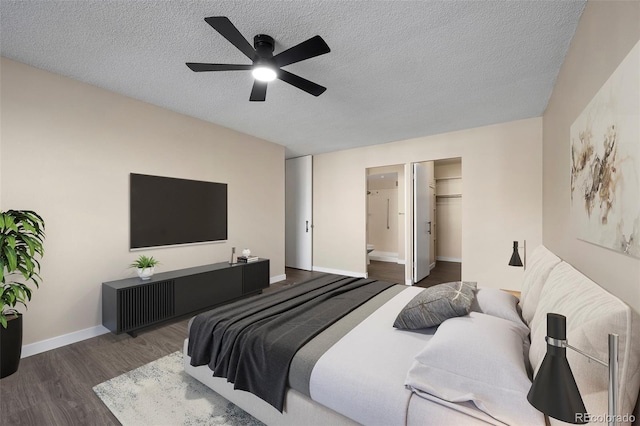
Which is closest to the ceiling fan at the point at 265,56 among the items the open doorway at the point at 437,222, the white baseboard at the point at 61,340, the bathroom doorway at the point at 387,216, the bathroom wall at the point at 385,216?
the white baseboard at the point at 61,340

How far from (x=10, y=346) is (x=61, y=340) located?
0.58 meters

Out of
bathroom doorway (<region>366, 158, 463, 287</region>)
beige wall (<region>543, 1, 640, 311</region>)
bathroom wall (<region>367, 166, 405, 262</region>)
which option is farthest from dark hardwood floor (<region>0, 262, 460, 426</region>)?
bathroom wall (<region>367, 166, 405, 262</region>)

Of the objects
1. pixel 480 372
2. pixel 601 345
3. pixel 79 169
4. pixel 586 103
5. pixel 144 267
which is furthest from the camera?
pixel 144 267

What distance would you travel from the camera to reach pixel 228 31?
68.0 inches

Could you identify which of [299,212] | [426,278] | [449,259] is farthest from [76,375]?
[449,259]

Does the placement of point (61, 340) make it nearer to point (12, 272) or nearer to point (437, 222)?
point (12, 272)

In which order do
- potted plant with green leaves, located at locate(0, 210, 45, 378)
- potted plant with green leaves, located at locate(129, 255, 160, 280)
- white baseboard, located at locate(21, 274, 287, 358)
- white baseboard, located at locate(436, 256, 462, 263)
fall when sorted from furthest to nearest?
1. white baseboard, located at locate(436, 256, 462, 263)
2. potted plant with green leaves, located at locate(129, 255, 160, 280)
3. white baseboard, located at locate(21, 274, 287, 358)
4. potted plant with green leaves, located at locate(0, 210, 45, 378)

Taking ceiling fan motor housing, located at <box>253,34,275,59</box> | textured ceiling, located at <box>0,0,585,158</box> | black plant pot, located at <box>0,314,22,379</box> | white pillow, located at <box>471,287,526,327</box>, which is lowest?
black plant pot, located at <box>0,314,22,379</box>

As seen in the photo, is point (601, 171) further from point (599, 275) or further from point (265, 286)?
point (265, 286)

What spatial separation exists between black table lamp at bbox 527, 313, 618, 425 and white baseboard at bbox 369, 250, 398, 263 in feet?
23.1

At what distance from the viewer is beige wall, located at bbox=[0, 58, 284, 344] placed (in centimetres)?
250

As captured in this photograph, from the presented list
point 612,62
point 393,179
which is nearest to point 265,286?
point 612,62

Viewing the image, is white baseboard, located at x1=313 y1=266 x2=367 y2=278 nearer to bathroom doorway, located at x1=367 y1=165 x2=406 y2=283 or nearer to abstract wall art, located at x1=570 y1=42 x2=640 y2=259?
bathroom doorway, located at x1=367 y1=165 x2=406 y2=283

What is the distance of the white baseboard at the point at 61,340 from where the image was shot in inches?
98.3
